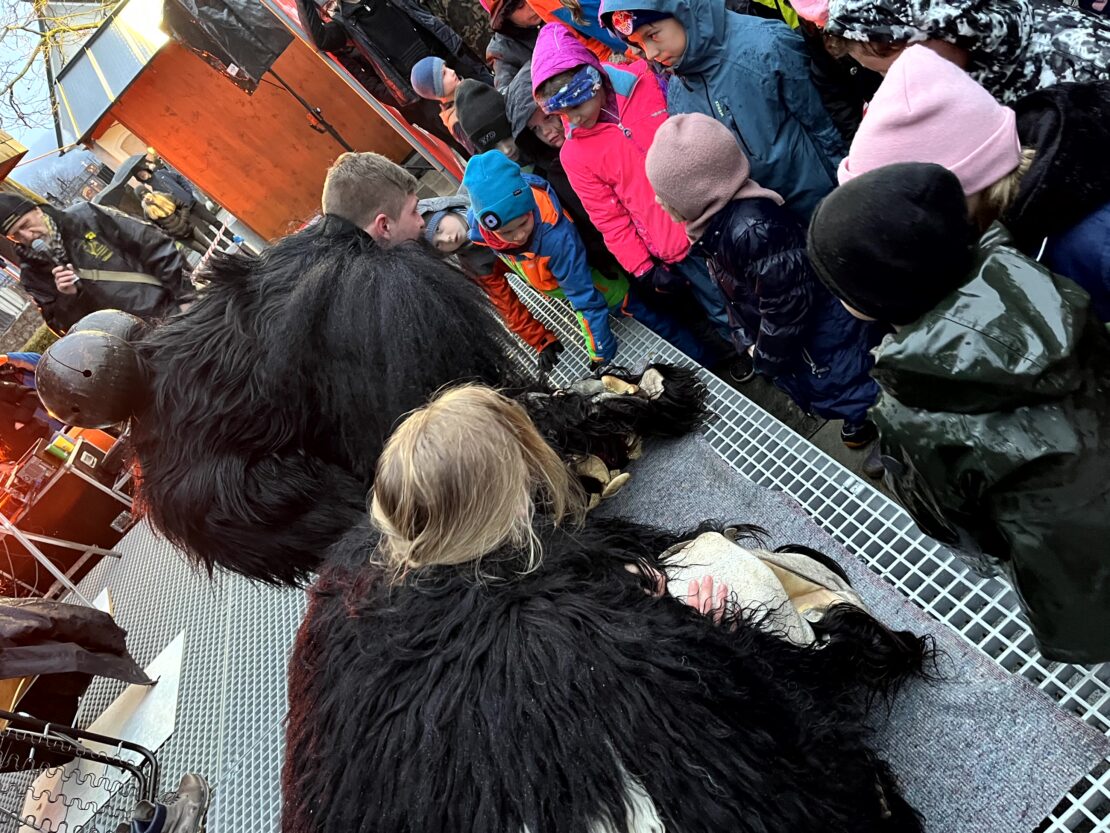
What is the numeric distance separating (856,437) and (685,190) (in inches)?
44.7

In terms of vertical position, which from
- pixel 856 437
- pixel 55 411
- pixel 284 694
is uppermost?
pixel 55 411

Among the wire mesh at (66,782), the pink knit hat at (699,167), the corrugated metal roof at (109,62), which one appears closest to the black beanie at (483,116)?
the pink knit hat at (699,167)

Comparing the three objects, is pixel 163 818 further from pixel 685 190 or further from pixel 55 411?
pixel 685 190

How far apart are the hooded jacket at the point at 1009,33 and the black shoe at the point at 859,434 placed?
1115 millimetres

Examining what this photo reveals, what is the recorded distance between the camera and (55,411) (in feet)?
6.69

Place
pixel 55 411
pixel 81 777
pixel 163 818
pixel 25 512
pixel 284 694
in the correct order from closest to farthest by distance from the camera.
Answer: pixel 55 411 → pixel 163 818 → pixel 284 694 → pixel 81 777 → pixel 25 512

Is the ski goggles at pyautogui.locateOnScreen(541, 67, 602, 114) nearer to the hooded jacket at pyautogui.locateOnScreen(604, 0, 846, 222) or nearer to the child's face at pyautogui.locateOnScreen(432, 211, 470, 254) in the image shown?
the hooded jacket at pyautogui.locateOnScreen(604, 0, 846, 222)

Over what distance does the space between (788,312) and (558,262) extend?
975 millimetres

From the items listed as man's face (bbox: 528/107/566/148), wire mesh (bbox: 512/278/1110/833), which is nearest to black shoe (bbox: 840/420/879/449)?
wire mesh (bbox: 512/278/1110/833)

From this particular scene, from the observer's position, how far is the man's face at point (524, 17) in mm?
3301

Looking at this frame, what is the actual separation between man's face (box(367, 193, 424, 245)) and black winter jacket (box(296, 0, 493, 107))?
2.17 m

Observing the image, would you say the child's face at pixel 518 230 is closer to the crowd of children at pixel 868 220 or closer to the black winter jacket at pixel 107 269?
the crowd of children at pixel 868 220

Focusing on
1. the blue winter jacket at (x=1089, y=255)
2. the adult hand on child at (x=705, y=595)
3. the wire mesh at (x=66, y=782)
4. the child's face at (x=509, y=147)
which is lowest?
the wire mesh at (x=66, y=782)

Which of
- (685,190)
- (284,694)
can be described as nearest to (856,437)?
(685,190)
